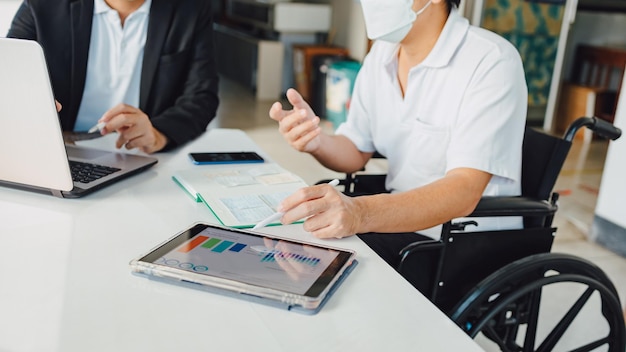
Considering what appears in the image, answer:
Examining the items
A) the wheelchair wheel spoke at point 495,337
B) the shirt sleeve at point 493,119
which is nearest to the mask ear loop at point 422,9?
the shirt sleeve at point 493,119

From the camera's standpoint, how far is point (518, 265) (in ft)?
3.45

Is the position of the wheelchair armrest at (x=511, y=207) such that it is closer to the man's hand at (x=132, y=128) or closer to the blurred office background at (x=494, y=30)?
the man's hand at (x=132, y=128)

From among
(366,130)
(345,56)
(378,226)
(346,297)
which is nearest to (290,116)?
(378,226)

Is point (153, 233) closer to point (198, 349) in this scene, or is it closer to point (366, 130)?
point (198, 349)

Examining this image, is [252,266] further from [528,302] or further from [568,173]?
[568,173]

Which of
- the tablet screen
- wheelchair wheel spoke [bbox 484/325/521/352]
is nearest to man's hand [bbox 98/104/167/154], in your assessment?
the tablet screen

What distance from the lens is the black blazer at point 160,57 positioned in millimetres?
1468

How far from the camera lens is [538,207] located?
3.89 ft

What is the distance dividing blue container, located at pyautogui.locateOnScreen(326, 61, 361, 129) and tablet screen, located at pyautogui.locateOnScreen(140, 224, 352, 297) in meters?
3.67

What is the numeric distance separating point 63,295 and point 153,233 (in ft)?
0.67

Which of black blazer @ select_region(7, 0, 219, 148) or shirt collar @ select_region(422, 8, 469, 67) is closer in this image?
shirt collar @ select_region(422, 8, 469, 67)

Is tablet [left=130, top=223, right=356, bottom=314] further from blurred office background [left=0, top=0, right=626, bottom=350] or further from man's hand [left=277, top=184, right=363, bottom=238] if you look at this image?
blurred office background [left=0, top=0, right=626, bottom=350]

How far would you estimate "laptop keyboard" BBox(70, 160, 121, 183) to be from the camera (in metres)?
1.07

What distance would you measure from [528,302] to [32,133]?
1.04 m
